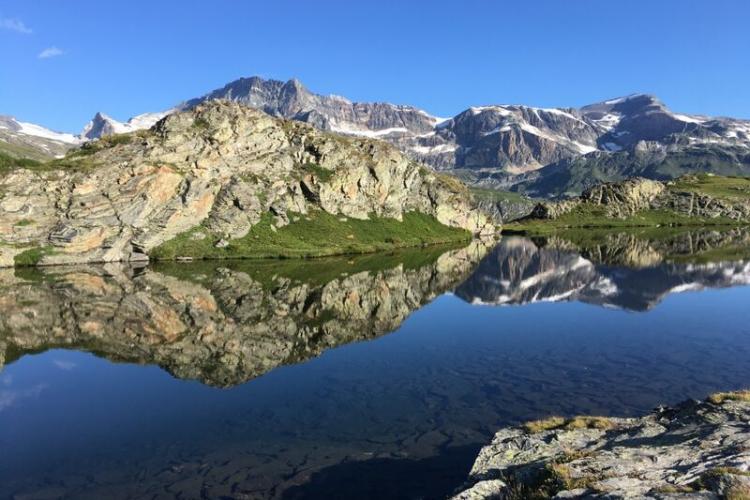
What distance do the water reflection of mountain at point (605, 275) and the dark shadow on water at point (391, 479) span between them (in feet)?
179

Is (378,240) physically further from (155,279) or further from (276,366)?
(276,366)

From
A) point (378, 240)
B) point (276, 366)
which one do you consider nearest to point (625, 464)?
point (276, 366)

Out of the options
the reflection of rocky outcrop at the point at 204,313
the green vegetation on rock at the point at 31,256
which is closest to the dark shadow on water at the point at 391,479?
the reflection of rocky outcrop at the point at 204,313

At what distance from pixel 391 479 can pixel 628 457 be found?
35.4ft

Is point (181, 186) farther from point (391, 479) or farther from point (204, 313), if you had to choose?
point (391, 479)

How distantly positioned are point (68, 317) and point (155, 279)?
2929 cm

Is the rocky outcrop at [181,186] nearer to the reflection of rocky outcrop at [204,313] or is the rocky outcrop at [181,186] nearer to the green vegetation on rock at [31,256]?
the green vegetation on rock at [31,256]

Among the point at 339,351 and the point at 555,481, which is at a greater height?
the point at 555,481

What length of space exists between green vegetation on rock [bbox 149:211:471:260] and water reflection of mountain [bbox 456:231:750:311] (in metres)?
37.1

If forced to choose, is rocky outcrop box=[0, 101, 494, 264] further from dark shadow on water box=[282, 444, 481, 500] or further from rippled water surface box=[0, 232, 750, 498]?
dark shadow on water box=[282, 444, 481, 500]

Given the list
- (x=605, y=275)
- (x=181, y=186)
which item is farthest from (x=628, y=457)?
(x=181, y=186)

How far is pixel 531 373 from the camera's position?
41844 mm

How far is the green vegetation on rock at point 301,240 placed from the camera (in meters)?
124

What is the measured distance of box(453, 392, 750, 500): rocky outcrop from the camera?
14.8 metres
